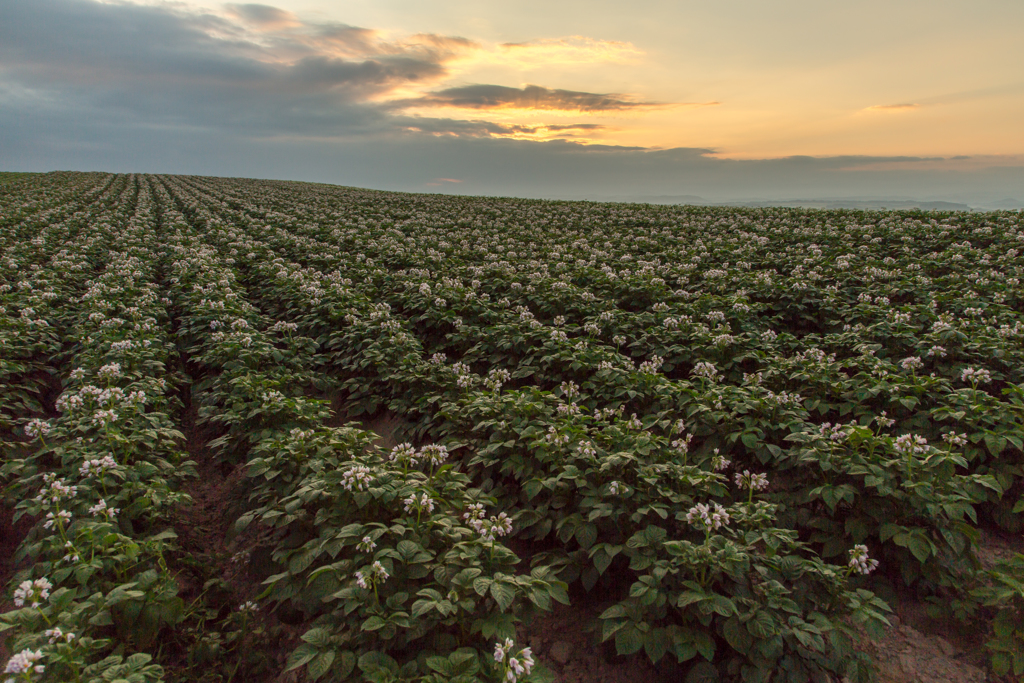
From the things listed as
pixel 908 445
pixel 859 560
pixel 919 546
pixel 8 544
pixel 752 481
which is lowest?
pixel 8 544

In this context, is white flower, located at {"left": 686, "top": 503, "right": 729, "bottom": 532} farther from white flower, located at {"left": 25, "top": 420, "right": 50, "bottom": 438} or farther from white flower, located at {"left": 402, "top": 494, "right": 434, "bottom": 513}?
white flower, located at {"left": 25, "top": 420, "right": 50, "bottom": 438}

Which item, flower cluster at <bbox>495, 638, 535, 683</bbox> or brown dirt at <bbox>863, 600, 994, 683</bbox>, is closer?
flower cluster at <bbox>495, 638, 535, 683</bbox>

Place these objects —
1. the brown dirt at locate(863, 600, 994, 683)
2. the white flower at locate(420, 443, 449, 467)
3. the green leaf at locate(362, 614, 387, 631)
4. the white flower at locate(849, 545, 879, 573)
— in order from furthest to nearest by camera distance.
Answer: the white flower at locate(420, 443, 449, 467)
the brown dirt at locate(863, 600, 994, 683)
the white flower at locate(849, 545, 879, 573)
the green leaf at locate(362, 614, 387, 631)

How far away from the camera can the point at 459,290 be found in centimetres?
1238

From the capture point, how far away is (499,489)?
5.54 metres

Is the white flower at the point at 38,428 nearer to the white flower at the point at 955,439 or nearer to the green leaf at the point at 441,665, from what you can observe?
the green leaf at the point at 441,665

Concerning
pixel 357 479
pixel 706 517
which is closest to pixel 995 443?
pixel 706 517

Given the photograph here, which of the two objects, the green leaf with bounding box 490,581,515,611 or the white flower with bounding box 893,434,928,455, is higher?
the white flower with bounding box 893,434,928,455

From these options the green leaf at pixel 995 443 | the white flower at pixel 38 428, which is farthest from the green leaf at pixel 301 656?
the green leaf at pixel 995 443

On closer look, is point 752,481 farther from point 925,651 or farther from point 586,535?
point 925,651

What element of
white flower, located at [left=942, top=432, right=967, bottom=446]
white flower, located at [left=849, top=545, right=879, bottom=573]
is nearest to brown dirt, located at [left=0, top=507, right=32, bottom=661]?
white flower, located at [left=849, top=545, right=879, bottom=573]

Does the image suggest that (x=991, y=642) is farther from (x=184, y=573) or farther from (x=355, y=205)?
(x=355, y=205)

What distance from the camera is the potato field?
141 inches

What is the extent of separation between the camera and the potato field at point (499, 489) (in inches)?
141
